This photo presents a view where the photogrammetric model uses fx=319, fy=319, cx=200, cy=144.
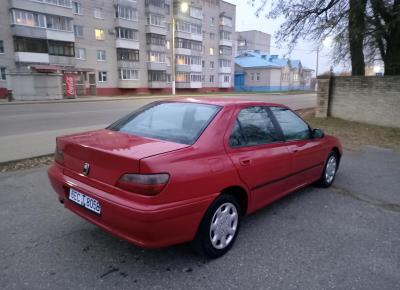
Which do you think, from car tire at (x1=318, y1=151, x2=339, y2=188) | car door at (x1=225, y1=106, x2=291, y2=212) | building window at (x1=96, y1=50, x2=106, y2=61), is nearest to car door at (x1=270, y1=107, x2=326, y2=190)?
car door at (x1=225, y1=106, x2=291, y2=212)

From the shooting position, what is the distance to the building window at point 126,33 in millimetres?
40875

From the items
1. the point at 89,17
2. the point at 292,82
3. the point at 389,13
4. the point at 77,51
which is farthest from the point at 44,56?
the point at 292,82

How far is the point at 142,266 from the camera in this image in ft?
9.36

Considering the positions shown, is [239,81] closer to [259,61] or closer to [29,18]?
[259,61]

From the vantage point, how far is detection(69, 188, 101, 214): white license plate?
2758 mm

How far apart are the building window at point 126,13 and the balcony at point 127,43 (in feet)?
9.41

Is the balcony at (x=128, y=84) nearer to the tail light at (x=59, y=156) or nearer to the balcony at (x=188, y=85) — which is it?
the balcony at (x=188, y=85)

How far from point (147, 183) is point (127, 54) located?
4243 centimetres

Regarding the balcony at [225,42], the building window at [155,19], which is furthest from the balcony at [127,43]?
the balcony at [225,42]

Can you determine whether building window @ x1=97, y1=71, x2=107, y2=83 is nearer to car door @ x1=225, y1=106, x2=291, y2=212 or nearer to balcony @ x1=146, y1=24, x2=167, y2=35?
balcony @ x1=146, y1=24, x2=167, y2=35

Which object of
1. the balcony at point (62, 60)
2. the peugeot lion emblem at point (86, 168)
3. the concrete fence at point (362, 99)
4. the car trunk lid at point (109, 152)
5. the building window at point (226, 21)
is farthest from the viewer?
the building window at point (226, 21)

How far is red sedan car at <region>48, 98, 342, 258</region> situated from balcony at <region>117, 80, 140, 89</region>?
3909 cm

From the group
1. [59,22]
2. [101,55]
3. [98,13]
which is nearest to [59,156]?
[59,22]

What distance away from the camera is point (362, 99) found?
12484 mm
